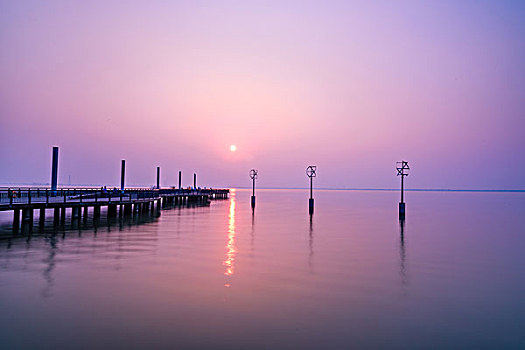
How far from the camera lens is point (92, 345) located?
9.05 m

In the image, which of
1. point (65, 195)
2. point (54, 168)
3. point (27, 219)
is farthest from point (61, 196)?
point (54, 168)

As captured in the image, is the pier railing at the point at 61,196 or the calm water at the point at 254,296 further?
the pier railing at the point at 61,196

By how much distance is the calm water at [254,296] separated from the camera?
9.78 metres

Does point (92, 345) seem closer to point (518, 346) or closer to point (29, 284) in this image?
point (29, 284)

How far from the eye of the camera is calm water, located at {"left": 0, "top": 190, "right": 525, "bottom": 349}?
385 inches

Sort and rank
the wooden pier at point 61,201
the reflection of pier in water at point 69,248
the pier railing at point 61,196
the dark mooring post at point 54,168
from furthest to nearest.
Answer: the dark mooring post at point 54,168 → the pier railing at point 61,196 → the wooden pier at point 61,201 → the reflection of pier in water at point 69,248

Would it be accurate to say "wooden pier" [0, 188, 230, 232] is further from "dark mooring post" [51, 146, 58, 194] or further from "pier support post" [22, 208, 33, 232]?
"dark mooring post" [51, 146, 58, 194]

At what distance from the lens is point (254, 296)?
44.3ft

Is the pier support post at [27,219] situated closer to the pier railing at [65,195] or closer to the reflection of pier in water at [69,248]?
the pier railing at [65,195]

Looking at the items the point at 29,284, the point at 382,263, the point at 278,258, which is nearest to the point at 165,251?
the point at 278,258

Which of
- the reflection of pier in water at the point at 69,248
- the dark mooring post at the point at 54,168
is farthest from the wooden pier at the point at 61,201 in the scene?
the reflection of pier in water at the point at 69,248

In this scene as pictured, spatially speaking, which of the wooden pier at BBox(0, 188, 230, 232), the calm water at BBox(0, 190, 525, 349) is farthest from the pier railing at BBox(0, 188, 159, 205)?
the calm water at BBox(0, 190, 525, 349)

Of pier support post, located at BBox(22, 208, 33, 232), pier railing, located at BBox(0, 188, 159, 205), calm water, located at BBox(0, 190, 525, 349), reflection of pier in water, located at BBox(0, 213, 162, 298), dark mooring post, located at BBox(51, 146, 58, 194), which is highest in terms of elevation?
dark mooring post, located at BBox(51, 146, 58, 194)

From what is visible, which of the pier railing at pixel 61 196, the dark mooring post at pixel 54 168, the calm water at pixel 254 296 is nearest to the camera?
the calm water at pixel 254 296
